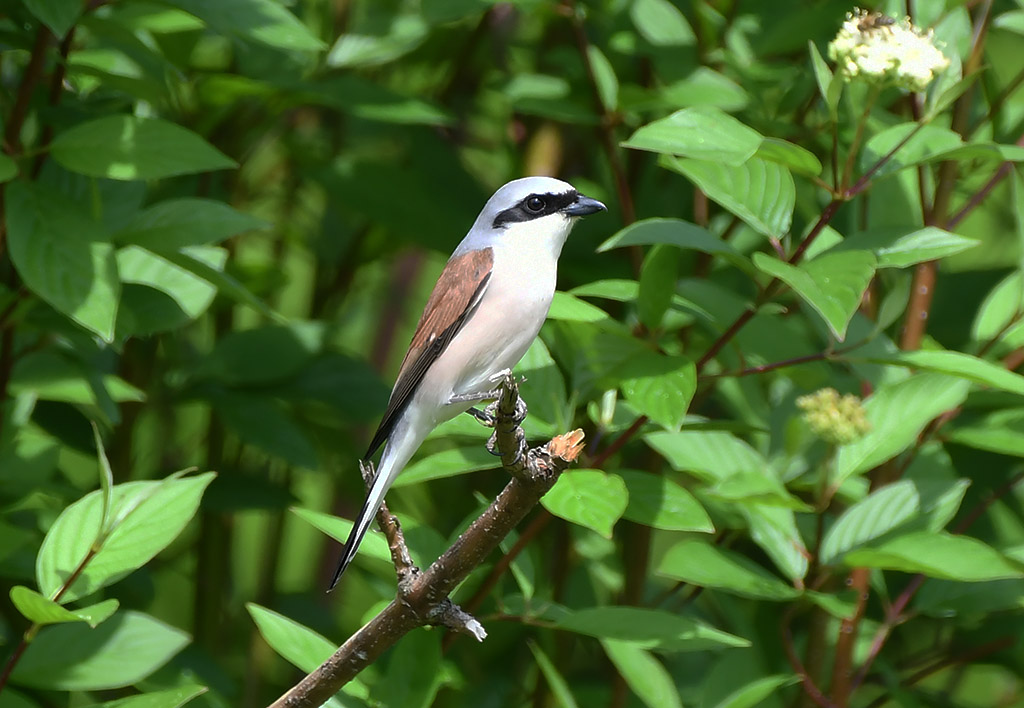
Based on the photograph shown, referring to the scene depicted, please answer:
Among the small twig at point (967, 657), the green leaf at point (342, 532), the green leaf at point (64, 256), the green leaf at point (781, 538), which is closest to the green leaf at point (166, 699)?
the green leaf at point (342, 532)

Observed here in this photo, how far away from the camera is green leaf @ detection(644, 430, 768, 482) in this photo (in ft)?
7.49

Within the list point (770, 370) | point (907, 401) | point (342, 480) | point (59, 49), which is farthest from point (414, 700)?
point (342, 480)

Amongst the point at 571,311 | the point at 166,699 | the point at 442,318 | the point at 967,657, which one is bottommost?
the point at 967,657

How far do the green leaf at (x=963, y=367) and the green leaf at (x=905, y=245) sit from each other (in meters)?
0.16

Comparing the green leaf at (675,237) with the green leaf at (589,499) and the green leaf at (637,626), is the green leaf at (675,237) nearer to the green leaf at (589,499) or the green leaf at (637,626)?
the green leaf at (589,499)

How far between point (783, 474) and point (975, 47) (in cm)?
112

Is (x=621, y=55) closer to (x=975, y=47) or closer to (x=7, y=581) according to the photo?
(x=975, y=47)

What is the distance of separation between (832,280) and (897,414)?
1.55ft

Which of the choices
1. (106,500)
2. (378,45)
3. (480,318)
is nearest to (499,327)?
(480,318)

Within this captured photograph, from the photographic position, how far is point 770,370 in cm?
221

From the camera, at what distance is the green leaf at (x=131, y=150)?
7.00 feet

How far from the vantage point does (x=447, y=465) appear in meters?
2.12

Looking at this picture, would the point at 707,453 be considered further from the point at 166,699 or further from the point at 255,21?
the point at 255,21

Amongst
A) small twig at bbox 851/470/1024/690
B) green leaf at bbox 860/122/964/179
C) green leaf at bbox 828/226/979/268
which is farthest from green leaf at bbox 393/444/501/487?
small twig at bbox 851/470/1024/690
